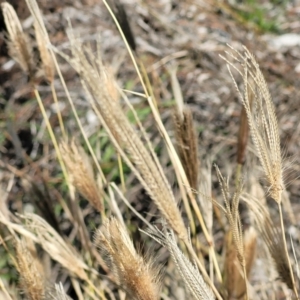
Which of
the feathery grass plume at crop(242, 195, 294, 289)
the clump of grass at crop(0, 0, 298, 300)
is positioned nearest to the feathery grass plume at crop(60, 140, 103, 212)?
the clump of grass at crop(0, 0, 298, 300)

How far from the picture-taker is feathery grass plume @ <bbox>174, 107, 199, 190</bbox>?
1.09 meters

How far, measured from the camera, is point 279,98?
6.93ft

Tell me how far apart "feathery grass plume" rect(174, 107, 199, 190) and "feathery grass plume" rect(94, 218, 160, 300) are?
266 millimetres

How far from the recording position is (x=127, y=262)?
87 centimetres

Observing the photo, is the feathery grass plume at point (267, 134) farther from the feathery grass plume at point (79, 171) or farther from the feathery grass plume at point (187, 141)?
the feathery grass plume at point (79, 171)

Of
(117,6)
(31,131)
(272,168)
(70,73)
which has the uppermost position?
(117,6)

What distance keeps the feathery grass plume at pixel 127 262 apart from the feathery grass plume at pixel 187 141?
27 centimetres

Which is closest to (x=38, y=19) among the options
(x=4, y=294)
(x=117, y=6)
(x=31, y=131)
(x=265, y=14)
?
(x=117, y=6)

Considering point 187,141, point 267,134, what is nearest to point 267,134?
point 267,134

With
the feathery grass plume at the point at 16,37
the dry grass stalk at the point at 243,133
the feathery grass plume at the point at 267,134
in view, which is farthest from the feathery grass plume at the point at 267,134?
the feathery grass plume at the point at 16,37

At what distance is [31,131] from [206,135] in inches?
21.5

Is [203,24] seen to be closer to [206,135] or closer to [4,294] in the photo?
[206,135]

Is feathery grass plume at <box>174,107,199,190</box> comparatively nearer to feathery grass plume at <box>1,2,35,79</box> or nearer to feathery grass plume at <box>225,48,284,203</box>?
feathery grass plume at <box>225,48,284,203</box>

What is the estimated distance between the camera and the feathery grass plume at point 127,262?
0.86 m
